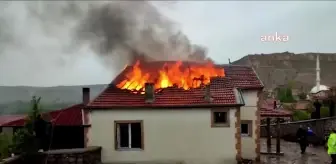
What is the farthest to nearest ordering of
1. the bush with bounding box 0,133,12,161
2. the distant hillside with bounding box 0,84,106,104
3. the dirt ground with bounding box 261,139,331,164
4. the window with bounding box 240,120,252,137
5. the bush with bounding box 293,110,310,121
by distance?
the distant hillside with bounding box 0,84,106,104 → the bush with bounding box 293,110,310,121 → the bush with bounding box 0,133,12,161 → the window with bounding box 240,120,252,137 → the dirt ground with bounding box 261,139,331,164

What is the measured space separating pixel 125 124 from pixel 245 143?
587cm

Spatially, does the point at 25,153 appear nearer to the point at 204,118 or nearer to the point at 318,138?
the point at 204,118

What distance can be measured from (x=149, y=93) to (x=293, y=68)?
395 ft

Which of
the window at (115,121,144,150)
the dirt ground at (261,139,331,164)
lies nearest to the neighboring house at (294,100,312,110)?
the dirt ground at (261,139,331,164)

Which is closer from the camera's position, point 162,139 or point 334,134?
point 334,134

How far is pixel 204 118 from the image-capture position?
18031 mm

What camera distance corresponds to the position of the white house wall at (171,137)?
17938mm

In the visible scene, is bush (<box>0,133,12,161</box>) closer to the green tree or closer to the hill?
the green tree

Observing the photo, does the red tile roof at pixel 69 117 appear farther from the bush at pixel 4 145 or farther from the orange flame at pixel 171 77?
the orange flame at pixel 171 77

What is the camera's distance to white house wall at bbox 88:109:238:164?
1794cm

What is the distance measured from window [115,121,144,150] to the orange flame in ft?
6.38

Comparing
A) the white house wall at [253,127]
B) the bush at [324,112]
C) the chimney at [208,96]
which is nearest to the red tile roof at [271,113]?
the white house wall at [253,127]

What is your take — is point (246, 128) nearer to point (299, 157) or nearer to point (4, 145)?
point (299, 157)

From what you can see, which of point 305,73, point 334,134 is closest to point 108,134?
point 334,134
